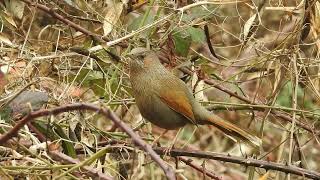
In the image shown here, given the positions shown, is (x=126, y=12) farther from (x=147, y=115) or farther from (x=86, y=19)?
(x=147, y=115)

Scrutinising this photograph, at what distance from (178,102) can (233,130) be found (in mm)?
292

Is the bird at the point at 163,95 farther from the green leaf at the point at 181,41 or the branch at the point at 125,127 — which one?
the branch at the point at 125,127

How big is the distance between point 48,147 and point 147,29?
1.25 m

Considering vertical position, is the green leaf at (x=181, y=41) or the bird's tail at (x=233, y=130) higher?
the green leaf at (x=181, y=41)

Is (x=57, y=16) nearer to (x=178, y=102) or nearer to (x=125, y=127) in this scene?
(x=178, y=102)

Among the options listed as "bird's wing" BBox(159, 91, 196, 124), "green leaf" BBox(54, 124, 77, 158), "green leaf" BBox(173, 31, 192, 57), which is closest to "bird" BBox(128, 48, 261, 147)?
"bird's wing" BBox(159, 91, 196, 124)

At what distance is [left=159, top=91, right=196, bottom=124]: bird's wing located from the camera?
3.45 m

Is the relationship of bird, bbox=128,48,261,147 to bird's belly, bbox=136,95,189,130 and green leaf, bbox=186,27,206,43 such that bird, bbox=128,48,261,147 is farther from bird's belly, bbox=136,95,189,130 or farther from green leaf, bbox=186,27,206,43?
green leaf, bbox=186,27,206,43

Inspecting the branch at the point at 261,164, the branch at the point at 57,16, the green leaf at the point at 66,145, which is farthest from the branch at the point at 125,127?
the branch at the point at 57,16

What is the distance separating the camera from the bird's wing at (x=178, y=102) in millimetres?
3449

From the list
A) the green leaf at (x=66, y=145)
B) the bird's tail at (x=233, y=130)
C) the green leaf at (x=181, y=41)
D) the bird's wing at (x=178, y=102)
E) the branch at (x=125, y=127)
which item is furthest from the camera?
the green leaf at (x=181, y=41)

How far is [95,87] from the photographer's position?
3.73 m

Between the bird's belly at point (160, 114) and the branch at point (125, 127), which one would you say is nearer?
the branch at point (125, 127)

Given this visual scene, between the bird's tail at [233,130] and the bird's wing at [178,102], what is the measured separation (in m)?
0.08
